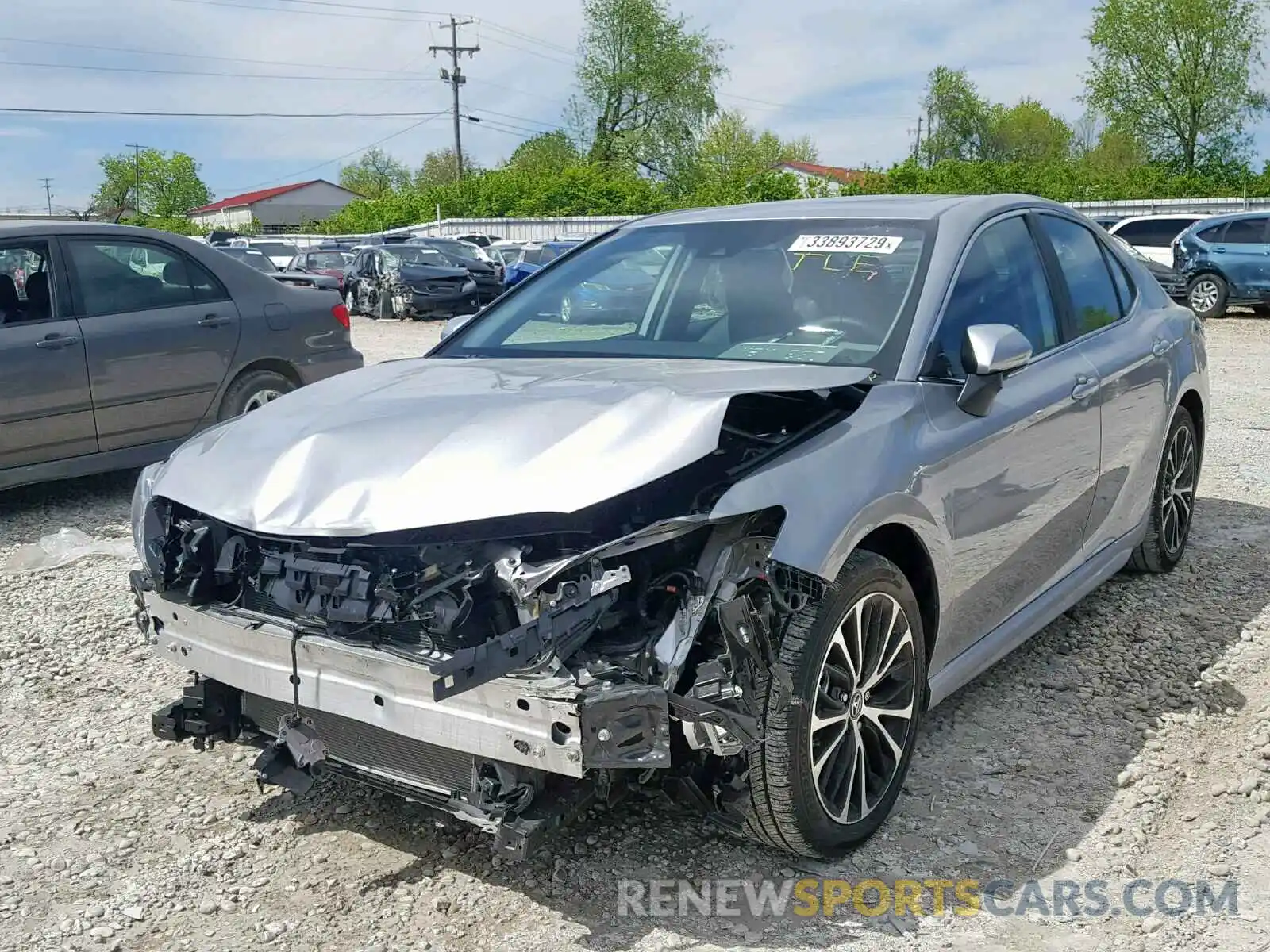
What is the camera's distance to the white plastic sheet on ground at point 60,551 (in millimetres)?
6035

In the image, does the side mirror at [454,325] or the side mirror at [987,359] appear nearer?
the side mirror at [987,359]

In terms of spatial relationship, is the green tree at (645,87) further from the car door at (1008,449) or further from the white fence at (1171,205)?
the car door at (1008,449)

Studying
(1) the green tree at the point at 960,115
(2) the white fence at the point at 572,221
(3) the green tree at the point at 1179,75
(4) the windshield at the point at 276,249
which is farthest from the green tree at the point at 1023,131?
(4) the windshield at the point at 276,249

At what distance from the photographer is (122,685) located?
14.7 feet

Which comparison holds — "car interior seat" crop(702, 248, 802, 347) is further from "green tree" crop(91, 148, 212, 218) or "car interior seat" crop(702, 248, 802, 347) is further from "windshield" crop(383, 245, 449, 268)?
"green tree" crop(91, 148, 212, 218)

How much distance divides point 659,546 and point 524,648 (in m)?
0.45

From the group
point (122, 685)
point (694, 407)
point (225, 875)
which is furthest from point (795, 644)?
point (122, 685)

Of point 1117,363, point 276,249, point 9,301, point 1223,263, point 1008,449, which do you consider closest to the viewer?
point 1008,449

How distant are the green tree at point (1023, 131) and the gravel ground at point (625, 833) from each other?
88.2m

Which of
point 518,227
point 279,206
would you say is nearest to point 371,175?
point 279,206

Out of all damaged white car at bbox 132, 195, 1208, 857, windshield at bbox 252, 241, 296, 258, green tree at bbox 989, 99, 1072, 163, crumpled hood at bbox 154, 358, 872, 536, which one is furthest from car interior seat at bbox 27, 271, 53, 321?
green tree at bbox 989, 99, 1072, 163

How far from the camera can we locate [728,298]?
4074 millimetres

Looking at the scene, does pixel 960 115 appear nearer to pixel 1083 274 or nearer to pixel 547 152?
pixel 547 152

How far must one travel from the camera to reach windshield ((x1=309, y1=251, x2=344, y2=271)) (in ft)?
94.3
